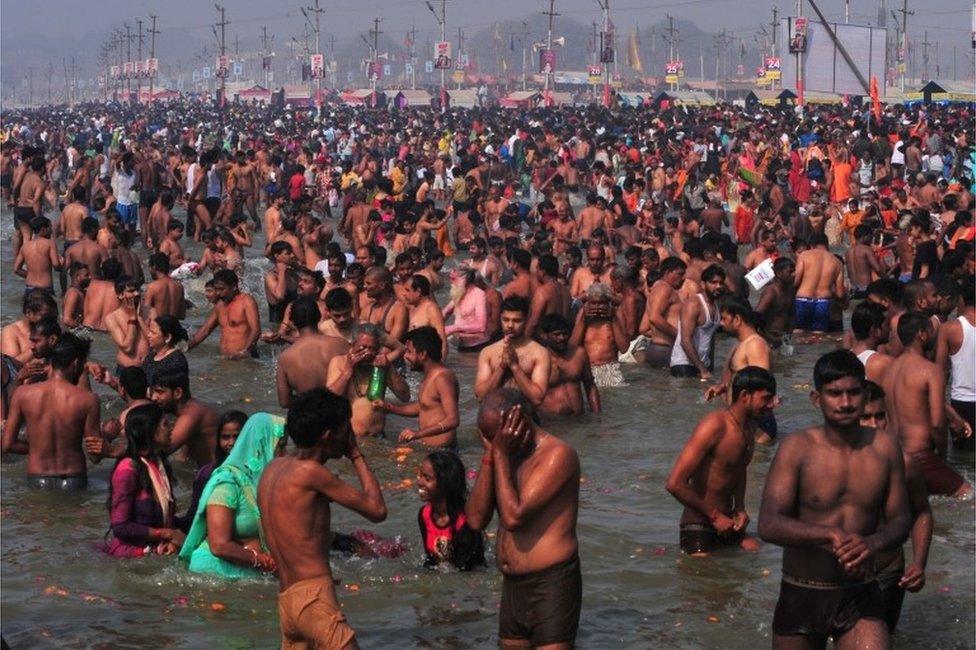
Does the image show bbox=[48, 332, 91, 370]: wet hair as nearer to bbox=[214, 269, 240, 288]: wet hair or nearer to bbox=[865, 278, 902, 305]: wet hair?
bbox=[214, 269, 240, 288]: wet hair

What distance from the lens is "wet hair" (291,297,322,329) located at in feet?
32.6

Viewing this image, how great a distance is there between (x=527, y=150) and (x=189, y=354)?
21.0 m

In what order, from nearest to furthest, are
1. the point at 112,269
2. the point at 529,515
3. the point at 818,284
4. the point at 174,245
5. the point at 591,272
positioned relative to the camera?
the point at 529,515, the point at 112,269, the point at 591,272, the point at 818,284, the point at 174,245

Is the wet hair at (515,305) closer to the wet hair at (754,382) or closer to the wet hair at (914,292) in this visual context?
the wet hair at (914,292)

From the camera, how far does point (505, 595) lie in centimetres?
596

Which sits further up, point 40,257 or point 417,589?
point 40,257

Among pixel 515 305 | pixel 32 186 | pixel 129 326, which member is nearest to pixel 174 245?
pixel 32 186

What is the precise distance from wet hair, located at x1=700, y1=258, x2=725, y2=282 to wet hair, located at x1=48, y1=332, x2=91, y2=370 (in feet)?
16.6

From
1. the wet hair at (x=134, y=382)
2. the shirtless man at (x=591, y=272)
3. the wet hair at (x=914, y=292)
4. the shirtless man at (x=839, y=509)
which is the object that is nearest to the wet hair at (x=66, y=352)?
the wet hair at (x=134, y=382)

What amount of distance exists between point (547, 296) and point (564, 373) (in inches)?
94.1

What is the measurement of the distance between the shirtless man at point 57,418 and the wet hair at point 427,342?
→ 1879 millimetres

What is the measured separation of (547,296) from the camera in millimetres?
13242

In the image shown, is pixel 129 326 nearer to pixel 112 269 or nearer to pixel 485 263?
pixel 112 269

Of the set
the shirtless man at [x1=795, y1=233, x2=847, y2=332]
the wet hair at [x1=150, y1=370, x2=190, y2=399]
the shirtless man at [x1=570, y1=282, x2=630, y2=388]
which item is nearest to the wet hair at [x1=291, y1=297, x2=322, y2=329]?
the wet hair at [x1=150, y1=370, x2=190, y2=399]
